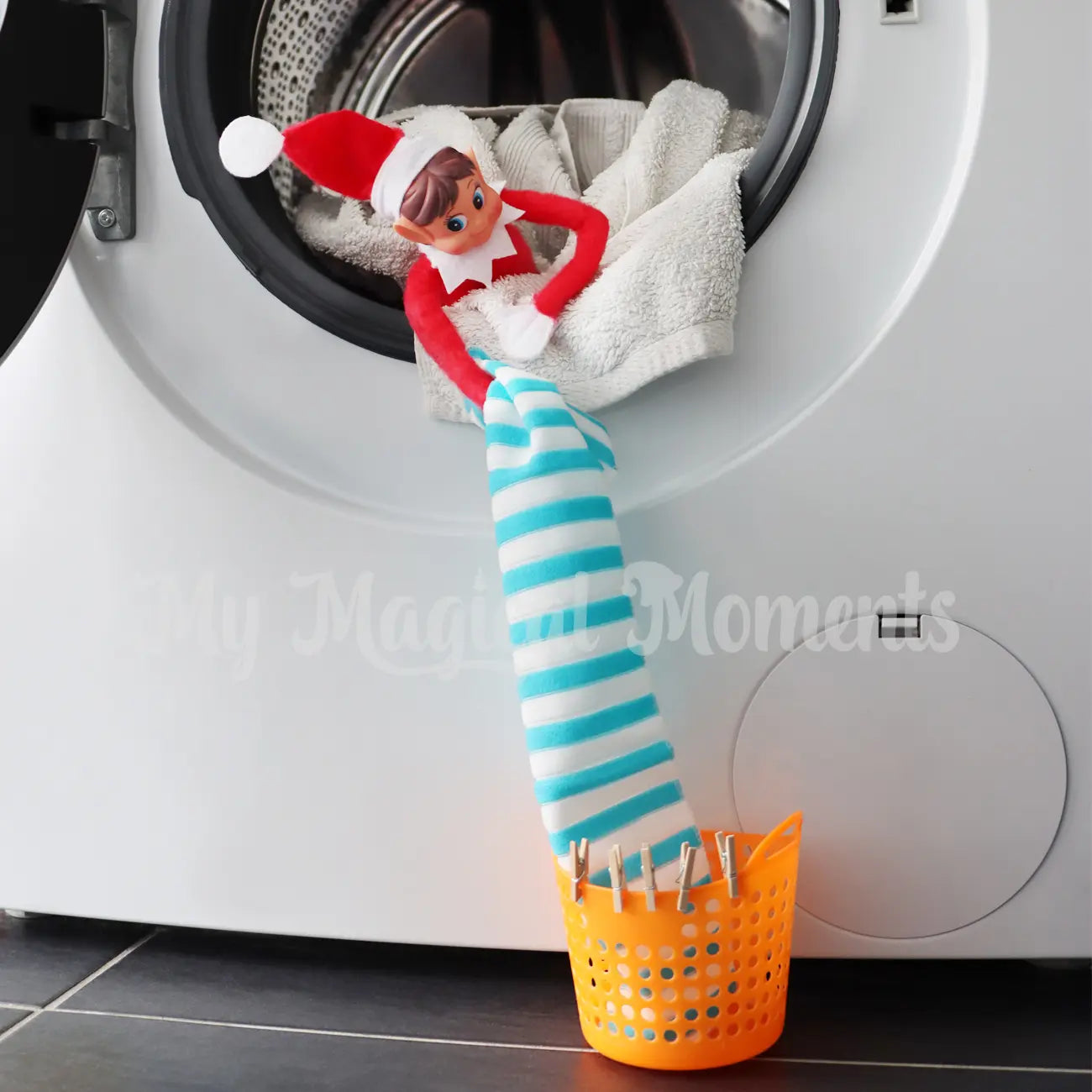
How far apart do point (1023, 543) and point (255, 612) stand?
521mm

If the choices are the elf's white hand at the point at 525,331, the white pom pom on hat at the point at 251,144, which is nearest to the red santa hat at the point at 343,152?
the white pom pom on hat at the point at 251,144

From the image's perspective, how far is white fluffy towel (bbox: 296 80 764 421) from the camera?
0.68 m

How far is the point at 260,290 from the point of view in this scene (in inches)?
29.2

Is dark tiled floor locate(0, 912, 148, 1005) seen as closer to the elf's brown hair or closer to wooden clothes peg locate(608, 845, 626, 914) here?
wooden clothes peg locate(608, 845, 626, 914)

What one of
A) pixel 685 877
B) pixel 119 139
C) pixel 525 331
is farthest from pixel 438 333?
pixel 685 877

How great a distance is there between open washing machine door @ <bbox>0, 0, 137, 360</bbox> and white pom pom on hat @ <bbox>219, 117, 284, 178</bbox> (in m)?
0.12

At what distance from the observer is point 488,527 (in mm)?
715

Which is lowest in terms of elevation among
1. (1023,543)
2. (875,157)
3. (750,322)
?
(1023,543)

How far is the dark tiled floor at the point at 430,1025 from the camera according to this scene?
625 mm

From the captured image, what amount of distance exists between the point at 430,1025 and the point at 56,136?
66cm

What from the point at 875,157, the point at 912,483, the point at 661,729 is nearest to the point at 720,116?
the point at 875,157

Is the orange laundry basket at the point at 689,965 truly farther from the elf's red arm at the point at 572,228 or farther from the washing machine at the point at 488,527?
the elf's red arm at the point at 572,228

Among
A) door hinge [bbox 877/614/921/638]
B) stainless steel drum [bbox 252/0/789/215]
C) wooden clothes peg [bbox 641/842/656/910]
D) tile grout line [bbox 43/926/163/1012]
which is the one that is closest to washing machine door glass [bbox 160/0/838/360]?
stainless steel drum [bbox 252/0/789/215]

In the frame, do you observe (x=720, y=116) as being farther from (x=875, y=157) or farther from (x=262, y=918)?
(x=262, y=918)
